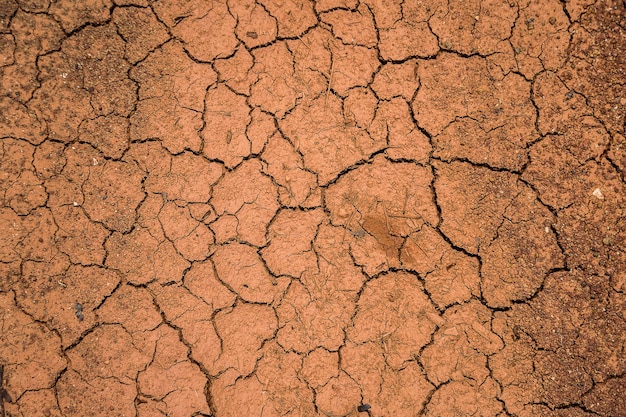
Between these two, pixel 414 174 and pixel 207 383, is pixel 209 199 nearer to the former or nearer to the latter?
pixel 207 383

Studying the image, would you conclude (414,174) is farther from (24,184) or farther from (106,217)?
(24,184)

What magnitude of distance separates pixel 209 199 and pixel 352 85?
1.11 metres

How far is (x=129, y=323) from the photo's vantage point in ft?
8.65

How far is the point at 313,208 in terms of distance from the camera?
8.95 ft

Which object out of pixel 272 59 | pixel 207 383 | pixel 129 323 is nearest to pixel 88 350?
pixel 129 323

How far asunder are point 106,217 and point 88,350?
30.1 inches

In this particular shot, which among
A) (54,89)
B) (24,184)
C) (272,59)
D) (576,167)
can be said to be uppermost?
(576,167)

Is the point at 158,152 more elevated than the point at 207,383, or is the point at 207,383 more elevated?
the point at 158,152

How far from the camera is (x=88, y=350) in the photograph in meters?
→ 2.62

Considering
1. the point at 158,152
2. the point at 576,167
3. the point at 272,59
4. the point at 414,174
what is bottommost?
the point at 158,152

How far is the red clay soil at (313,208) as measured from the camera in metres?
2.60

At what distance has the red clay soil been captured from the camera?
2602mm

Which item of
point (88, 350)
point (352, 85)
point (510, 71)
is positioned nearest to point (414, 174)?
point (352, 85)

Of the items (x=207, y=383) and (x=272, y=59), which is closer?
(x=207, y=383)
